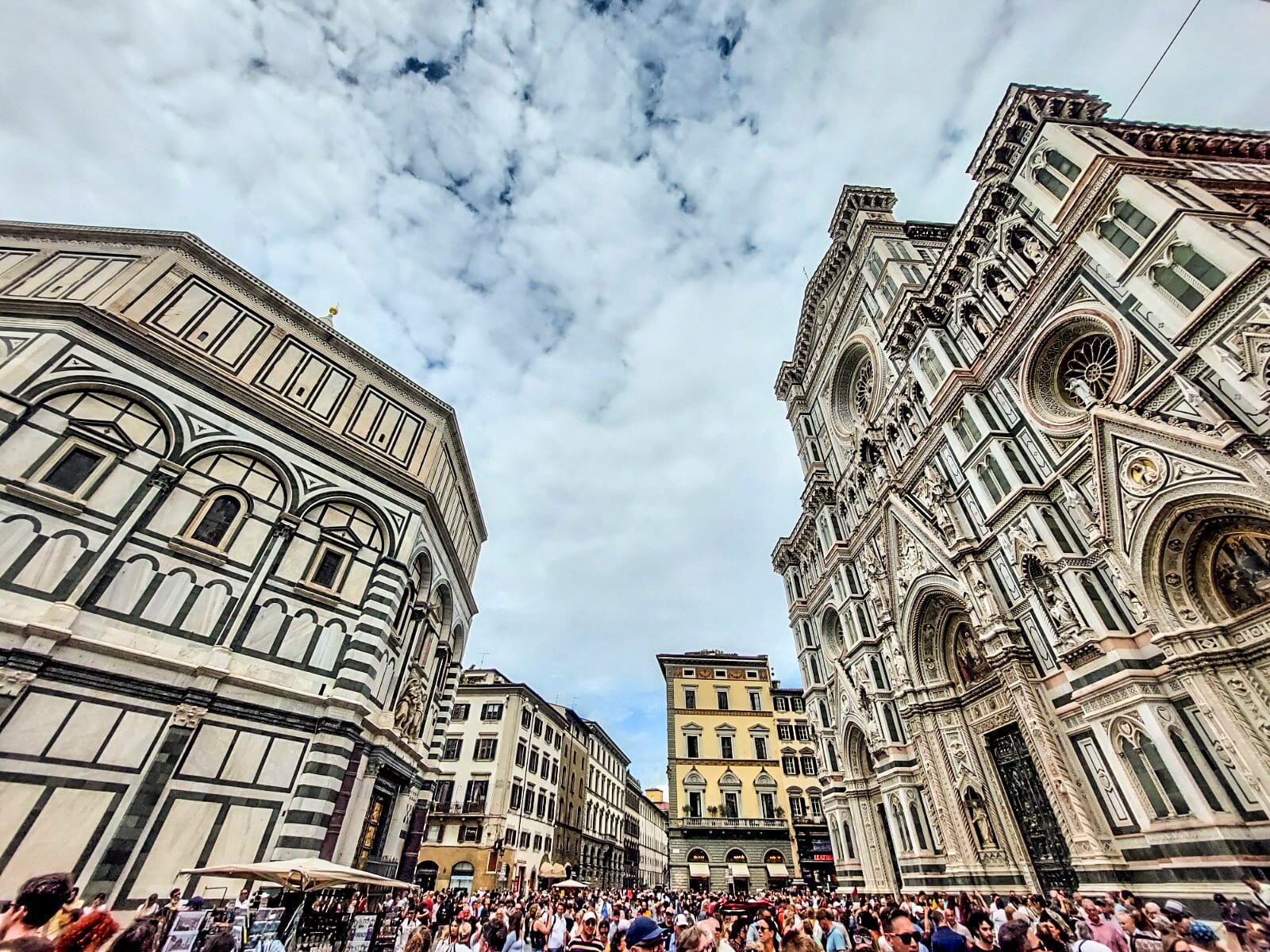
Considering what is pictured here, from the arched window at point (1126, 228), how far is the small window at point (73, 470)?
82.2ft

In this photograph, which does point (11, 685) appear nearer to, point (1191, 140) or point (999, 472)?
point (999, 472)

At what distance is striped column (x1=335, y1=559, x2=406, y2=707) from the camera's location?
51.1 feet

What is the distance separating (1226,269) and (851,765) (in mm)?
22380

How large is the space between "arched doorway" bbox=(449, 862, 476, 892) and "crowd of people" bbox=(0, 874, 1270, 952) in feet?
41.9

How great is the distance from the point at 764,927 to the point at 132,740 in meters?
13.1

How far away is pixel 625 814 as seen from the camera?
65500 mm

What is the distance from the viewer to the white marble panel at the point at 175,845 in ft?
37.0

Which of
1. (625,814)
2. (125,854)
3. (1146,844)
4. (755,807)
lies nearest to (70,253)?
(125,854)

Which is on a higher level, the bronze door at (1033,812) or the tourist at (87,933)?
the bronze door at (1033,812)

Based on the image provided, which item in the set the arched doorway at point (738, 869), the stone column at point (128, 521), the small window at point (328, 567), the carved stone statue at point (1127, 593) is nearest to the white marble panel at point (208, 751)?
the stone column at point (128, 521)

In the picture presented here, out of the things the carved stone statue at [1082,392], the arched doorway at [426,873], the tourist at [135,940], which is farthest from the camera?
the arched doorway at [426,873]

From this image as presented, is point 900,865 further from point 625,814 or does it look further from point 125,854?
point 625,814

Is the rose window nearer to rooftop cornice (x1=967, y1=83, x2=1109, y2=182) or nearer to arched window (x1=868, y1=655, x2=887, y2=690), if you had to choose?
rooftop cornice (x1=967, y1=83, x2=1109, y2=182)

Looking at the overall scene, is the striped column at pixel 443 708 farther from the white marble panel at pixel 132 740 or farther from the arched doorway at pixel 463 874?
the arched doorway at pixel 463 874
